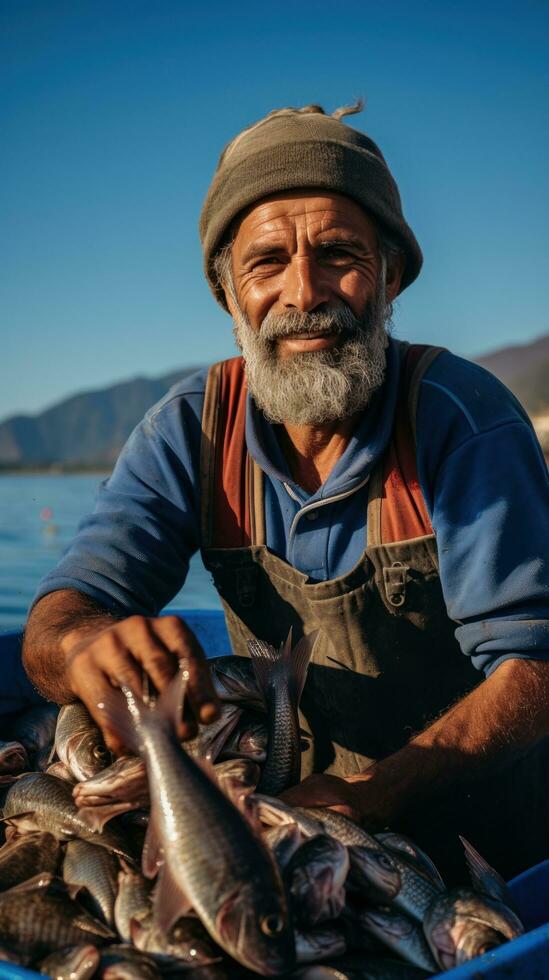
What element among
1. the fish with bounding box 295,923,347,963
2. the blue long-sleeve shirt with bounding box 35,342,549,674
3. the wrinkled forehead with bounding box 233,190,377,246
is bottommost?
the fish with bounding box 295,923,347,963

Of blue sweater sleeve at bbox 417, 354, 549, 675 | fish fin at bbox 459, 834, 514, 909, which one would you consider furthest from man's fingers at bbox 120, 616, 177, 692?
blue sweater sleeve at bbox 417, 354, 549, 675

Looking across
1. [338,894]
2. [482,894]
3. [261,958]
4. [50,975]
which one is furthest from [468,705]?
[50,975]

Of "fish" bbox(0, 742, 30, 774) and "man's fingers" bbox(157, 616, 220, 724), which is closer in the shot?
"man's fingers" bbox(157, 616, 220, 724)

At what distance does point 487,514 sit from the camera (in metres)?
3.26

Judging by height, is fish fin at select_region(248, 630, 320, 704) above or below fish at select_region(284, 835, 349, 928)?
above

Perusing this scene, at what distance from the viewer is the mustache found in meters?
3.64

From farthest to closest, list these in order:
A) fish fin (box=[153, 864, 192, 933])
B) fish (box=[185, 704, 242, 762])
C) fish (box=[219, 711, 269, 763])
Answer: fish (box=[219, 711, 269, 763]) < fish (box=[185, 704, 242, 762]) < fish fin (box=[153, 864, 192, 933])

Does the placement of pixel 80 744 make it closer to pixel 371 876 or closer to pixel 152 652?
pixel 152 652

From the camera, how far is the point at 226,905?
1.88 meters

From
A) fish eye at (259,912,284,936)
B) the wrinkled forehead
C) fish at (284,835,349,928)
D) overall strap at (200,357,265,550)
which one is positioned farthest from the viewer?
overall strap at (200,357,265,550)

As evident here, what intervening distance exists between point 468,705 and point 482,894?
0.75 metres

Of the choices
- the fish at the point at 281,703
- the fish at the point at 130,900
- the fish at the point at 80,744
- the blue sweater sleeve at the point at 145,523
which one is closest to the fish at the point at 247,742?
the fish at the point at 281,703

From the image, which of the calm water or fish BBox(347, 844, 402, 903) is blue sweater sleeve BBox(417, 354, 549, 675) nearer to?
fish BBox(347, 844, 402, 903)

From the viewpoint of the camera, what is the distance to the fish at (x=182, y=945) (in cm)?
202
